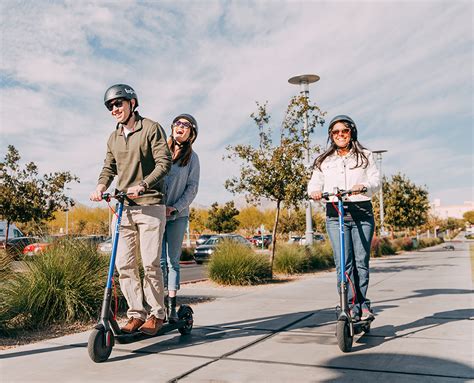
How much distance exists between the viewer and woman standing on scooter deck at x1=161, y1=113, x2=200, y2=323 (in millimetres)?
4238

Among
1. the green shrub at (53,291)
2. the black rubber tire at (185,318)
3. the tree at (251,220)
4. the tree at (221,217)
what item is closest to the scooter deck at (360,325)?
the black rubber tire at (185,318)

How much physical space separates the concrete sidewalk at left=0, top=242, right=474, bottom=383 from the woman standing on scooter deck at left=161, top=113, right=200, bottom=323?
2.30 ft

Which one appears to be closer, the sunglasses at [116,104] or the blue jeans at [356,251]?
the sunglasses at [116,104]

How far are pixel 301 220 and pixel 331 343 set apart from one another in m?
51.5

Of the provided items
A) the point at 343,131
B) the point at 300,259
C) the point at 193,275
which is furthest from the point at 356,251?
the point at 193,275

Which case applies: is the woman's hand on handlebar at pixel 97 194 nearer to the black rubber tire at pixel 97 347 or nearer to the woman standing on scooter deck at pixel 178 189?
the woman standing on scooter deck at pixel 178 189

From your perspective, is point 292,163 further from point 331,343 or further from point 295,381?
point 295,381

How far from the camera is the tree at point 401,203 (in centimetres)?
3591

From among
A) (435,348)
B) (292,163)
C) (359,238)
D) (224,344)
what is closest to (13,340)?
(224,344)

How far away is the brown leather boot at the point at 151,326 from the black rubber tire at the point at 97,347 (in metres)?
0.36

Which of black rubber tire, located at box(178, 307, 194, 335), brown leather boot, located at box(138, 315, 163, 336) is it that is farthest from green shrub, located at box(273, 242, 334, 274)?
brown leather boot, located at box(138, 315, 163, 336)

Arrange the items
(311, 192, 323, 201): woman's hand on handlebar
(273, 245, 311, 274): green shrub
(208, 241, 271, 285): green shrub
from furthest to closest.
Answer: (273, 245, 311, 274): green shrub < (208, 241, 271, 285): green shrub < (311, 192, 323, 201): woman's hand on handlebar

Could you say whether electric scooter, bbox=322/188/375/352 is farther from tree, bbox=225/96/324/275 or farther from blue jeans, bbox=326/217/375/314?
tree, bbox=225/96/324/275

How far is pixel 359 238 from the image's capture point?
167 inches
